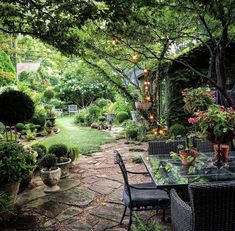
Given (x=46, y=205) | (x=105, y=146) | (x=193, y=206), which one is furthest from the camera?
(x=105, y=146)

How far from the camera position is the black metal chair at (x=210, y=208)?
209cm

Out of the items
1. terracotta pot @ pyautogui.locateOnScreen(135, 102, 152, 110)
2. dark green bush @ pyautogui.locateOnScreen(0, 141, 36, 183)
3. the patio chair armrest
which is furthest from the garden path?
terracotta pot @ pyautogui.locateOnScreen(135, 102, 152, 110)

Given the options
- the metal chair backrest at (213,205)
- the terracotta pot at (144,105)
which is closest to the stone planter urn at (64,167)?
the metal chair backrest at (213,205)

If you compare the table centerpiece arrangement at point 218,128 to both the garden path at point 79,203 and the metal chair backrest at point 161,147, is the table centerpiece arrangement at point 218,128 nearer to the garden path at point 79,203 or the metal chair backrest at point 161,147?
the metal chair backrest at point 161,147

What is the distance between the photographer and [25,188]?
15.8 ft

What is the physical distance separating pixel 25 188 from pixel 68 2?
3236 millimetres

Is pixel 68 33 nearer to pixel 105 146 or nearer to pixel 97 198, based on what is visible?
pixel 97 198

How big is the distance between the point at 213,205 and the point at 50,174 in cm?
313

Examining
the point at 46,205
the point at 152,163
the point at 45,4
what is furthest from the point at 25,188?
the point at 45,4

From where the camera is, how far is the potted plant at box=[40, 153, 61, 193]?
461 cm

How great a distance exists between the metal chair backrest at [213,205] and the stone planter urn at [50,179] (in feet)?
9.95

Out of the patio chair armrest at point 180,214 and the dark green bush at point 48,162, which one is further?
the dark green bush at point 48,162

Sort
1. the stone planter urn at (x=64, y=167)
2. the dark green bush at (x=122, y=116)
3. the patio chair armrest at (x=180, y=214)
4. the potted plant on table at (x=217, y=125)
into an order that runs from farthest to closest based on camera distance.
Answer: the dark green bush at (x=122, y=116), the stone planter urn at (x=64, y=167), the potted plant on table at (x=217, y=125), the patio chair armrest at (x=180, y=214)

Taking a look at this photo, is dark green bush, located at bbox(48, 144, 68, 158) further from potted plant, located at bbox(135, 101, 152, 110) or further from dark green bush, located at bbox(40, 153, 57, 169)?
potted plant, located at bbox(135, 101, 152, 110)
